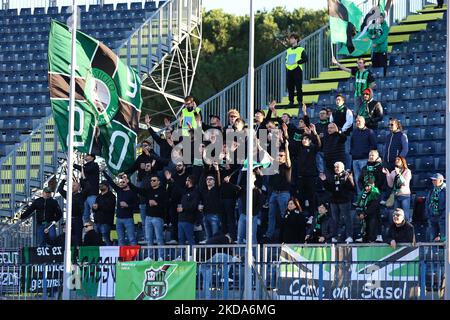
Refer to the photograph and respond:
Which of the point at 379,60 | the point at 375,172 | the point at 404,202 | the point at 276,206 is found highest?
the point at 379,60

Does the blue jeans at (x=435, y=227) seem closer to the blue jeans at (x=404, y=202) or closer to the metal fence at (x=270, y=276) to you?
the blue jeans at (x=404, y=202)

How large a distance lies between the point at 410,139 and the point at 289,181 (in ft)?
14.3

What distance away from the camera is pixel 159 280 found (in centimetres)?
2439

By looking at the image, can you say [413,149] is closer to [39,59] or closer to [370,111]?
[370,111]

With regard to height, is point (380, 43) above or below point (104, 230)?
above

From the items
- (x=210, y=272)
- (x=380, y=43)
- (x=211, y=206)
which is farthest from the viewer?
(x=380, y=43)

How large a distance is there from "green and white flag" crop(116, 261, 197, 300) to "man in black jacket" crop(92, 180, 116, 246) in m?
4.00

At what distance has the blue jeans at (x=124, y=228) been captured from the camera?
28.2 meters

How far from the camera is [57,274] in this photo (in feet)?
86.7

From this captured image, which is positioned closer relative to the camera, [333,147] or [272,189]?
[272,189]

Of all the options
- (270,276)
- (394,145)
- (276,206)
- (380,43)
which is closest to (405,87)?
(380,43)

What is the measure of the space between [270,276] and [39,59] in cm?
1807

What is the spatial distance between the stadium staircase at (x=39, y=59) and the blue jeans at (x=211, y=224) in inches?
201
